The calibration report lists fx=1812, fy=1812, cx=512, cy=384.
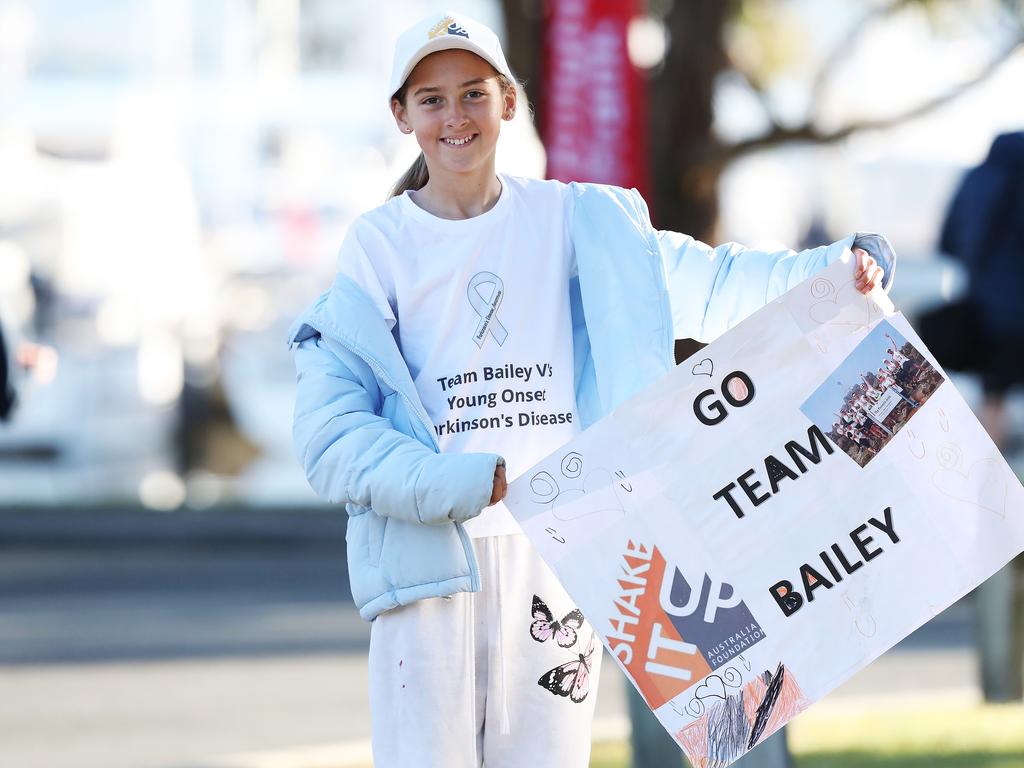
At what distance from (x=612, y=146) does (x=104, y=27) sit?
2149cm

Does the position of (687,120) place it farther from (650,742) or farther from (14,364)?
(14,364)

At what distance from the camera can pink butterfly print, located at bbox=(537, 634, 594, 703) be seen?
10.5 feet

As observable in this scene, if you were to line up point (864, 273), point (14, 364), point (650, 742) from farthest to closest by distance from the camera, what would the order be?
Result: point (650, 742), point (14, 364), point (864, 273)

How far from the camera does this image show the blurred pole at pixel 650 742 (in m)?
5.00

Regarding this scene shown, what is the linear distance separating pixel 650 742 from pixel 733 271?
2066 mm

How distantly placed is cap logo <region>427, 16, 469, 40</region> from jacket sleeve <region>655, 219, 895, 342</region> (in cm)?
51

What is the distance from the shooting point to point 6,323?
493 cm

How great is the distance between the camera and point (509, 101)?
3326 millimetres

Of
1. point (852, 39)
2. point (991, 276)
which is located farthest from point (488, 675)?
point (852, 39)

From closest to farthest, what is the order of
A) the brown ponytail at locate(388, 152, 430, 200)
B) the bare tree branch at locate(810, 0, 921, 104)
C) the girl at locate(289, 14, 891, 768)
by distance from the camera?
the girl at locate(289, 14, 891, 768) < the brown ponytail at locate(388, 152, 430, 200) < the bare tree branch at locate(810, 0, 921, 104)

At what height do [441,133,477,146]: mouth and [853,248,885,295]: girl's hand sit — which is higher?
[441,133,477,146]: mouth

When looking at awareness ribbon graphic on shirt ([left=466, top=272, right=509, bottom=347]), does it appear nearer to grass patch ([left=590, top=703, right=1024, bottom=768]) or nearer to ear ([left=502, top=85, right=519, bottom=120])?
ear ([left=502, top=85, right=519, bottom=120])

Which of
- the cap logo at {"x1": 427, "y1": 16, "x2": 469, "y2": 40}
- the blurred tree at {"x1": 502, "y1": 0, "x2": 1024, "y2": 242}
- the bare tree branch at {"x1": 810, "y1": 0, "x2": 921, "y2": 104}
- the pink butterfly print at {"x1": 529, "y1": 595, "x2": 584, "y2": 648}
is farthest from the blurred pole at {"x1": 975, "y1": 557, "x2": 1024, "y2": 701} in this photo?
the bare tree branch at {"x1": 810, "y1": 0, "x2": 921, "y2": 104}

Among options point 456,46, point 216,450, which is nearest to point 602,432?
point 456,46
